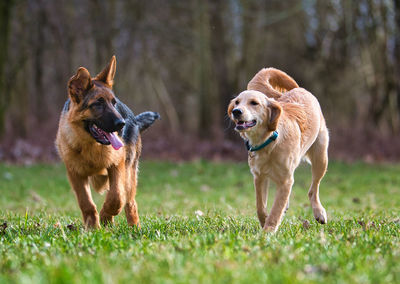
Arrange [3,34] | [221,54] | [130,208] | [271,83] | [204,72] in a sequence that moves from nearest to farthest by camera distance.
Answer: [130,208] < [271,83] < [3,34] < [204,72] < [221,54]

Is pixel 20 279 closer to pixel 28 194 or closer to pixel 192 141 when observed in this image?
pixel 28 194

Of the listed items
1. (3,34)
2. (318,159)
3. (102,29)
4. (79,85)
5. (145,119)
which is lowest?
(318,159)

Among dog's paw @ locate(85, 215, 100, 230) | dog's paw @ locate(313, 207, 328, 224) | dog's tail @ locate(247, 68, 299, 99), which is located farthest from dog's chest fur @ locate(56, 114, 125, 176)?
dog's paw @ locate(313, 207, 328, 224)

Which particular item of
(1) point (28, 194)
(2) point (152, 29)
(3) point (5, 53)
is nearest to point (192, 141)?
(2) point (152, 29)

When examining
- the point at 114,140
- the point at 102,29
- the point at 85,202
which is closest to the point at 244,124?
the point at 114,140

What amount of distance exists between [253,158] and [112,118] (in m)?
1.48

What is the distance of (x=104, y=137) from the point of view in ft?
16.7

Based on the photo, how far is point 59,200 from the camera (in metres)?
9.60

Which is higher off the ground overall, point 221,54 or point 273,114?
point 273,114

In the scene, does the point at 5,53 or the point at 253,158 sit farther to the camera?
the point at 5,53

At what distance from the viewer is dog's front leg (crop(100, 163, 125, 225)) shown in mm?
5164

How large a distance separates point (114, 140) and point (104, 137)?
0.39 feet

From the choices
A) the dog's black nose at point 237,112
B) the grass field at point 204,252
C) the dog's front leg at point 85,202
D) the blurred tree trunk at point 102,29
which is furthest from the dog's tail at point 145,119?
the blurred tree trunk at point 102,29

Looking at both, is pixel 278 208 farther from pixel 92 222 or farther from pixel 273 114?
pixel 92 222
